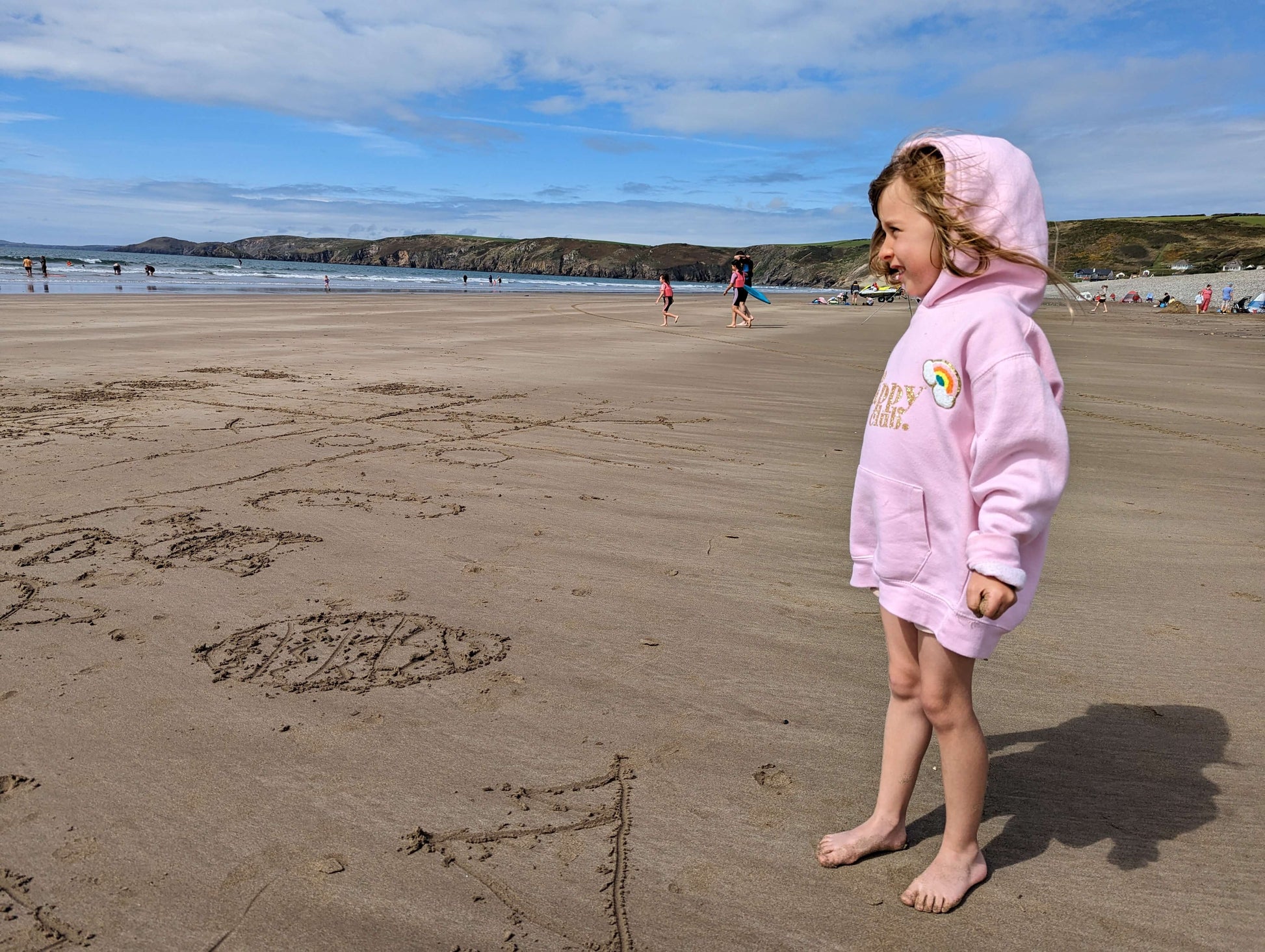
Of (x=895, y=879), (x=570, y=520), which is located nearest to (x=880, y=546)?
(x=895, y=879)

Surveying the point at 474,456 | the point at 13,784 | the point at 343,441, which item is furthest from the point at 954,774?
the point at 343,441

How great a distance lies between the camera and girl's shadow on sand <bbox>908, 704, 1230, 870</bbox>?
2215 mm

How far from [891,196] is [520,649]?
196 centimetres

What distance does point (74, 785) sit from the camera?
224cm

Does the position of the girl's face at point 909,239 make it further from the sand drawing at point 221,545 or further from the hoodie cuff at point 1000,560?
the sand drawing at point 221,545

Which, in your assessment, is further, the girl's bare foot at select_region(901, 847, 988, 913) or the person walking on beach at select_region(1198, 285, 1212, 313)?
the person walking on beach at select_region(1198, 285, 1212, 313)

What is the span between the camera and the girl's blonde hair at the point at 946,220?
6.11ft

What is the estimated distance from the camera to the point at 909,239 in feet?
6.56

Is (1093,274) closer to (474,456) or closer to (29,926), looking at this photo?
(474,456)

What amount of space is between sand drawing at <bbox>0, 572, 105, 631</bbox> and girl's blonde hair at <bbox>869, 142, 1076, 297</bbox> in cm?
316

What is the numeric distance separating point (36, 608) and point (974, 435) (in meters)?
3.39

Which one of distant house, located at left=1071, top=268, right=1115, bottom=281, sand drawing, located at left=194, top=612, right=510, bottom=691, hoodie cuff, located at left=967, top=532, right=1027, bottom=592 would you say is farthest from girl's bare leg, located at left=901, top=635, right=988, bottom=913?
distant house, located at left=1071, top=268, right=1115, bottom=281

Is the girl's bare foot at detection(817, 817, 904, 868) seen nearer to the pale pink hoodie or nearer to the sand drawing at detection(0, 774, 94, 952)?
the pale pink hoodie

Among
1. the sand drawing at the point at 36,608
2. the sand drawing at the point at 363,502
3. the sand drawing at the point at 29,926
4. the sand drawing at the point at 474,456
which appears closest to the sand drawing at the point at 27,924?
the sand drawing at the point at 29,926
